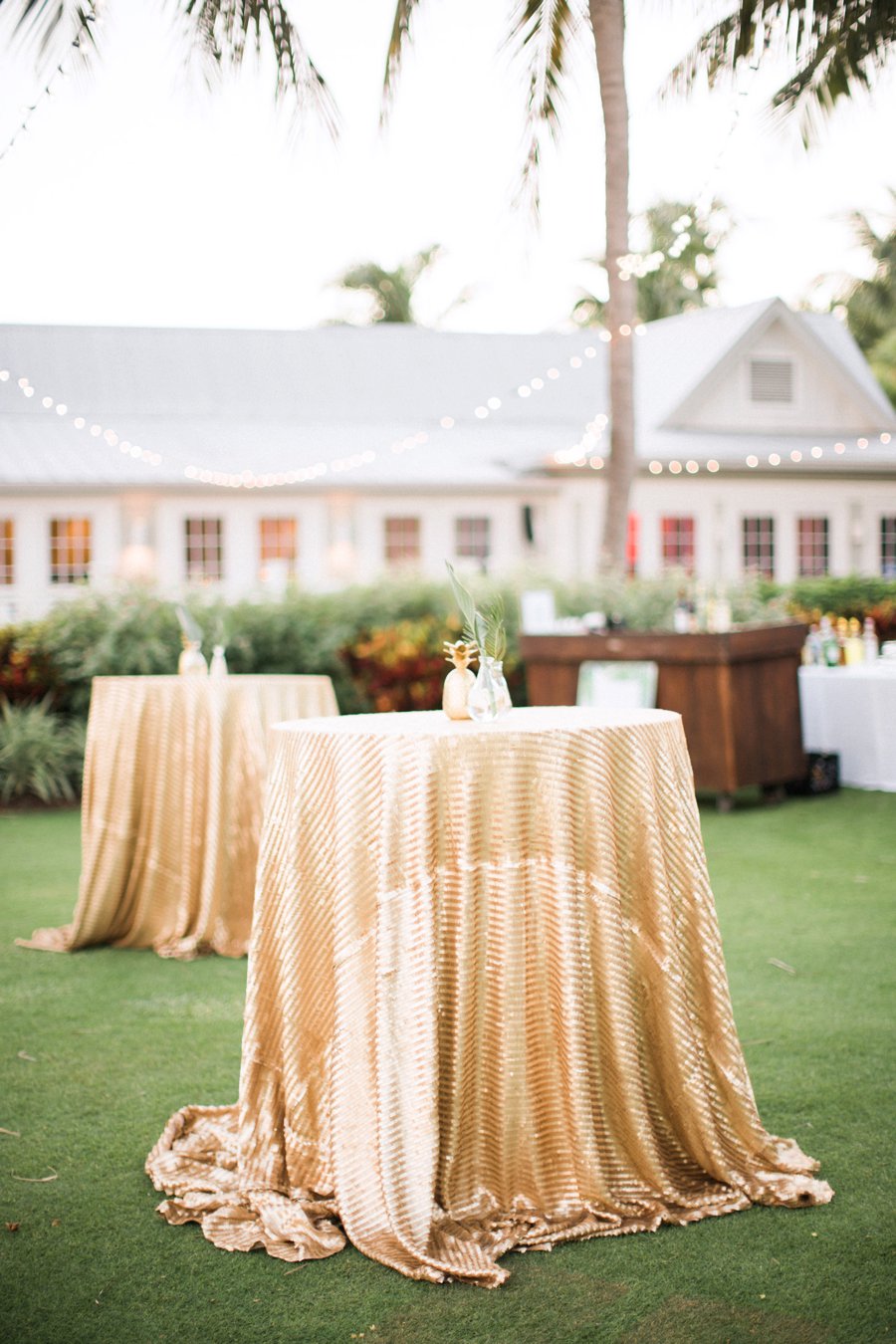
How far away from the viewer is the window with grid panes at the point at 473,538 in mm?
20672

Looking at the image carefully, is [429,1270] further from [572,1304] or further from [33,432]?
[33,432]

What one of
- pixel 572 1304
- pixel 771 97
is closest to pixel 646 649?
pixel 771 97

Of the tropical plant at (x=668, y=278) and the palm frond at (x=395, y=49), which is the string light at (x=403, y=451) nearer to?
the tropical plant at (x=668, y=278)

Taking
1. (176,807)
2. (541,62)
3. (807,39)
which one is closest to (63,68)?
(176,807)

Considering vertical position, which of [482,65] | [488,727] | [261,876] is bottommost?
[261,876]

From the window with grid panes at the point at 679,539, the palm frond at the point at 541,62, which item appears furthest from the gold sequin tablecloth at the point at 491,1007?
the window with grid panes at the point at 679,539

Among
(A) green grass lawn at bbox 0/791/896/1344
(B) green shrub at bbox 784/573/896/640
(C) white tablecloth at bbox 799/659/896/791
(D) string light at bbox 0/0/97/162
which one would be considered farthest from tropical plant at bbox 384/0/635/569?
Answer: (A) green grass lawn at bbox 0/791/896/1344

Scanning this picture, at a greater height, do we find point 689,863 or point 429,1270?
point 689,863

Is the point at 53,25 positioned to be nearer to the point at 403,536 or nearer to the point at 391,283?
the point at 403,536

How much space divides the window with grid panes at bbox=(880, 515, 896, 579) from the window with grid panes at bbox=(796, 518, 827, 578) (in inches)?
44.5

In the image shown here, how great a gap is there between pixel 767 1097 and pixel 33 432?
18798 millimetres

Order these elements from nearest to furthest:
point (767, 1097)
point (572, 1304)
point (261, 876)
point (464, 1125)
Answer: point (572, 1304), point (464, 1125), point (261, 876), point (767, 1097)

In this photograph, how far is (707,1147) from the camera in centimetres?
272

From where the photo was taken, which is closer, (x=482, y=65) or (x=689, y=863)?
(x=689, y=863)
